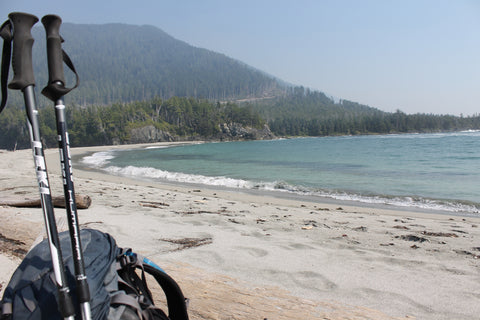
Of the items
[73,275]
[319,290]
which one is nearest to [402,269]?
[319,290]

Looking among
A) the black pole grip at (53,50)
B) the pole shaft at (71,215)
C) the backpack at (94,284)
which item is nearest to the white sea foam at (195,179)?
the backpack at (94,284)

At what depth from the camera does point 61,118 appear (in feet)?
4.47

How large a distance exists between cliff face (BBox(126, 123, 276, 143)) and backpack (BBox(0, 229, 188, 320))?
371 ft

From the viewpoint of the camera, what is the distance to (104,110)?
11600 cm

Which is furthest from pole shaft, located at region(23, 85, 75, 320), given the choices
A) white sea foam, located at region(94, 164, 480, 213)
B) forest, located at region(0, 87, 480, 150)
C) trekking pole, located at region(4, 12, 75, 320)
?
forest, located at region(0, 87, 480, 150)

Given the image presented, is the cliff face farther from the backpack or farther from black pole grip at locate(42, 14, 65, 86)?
black pole grip at locate(42, 14, 65, 86)

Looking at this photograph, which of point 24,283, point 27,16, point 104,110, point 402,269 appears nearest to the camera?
point 27,16

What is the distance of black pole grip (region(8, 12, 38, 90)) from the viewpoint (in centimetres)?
125

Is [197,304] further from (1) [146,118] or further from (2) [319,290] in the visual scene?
(1) [146,118]

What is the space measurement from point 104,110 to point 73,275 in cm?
12649

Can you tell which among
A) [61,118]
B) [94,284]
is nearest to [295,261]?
[94,284]

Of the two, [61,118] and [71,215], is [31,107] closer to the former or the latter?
[61,118]

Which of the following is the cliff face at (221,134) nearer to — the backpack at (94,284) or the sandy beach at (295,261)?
the sandy beach at (295,261)

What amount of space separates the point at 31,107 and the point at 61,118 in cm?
12
